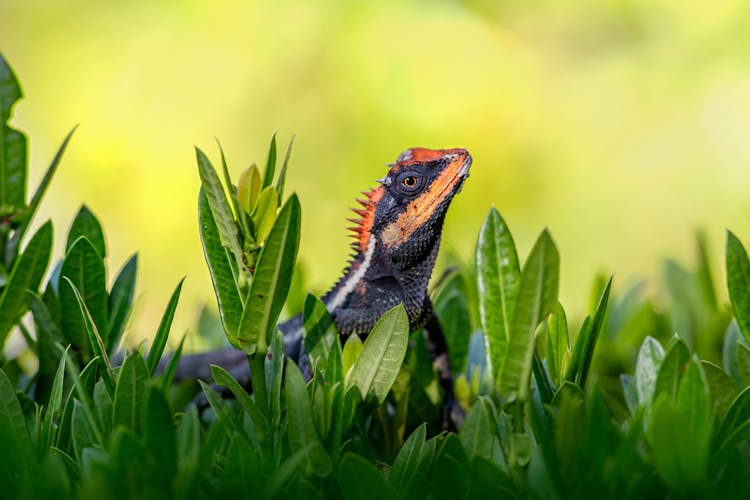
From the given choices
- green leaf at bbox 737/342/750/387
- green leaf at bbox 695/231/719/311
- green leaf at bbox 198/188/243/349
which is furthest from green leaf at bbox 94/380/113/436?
green leaf at bbox 695/231/719/311

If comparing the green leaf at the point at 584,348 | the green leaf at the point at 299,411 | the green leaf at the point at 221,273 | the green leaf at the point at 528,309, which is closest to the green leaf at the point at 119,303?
the green leaf at the point at 221,273

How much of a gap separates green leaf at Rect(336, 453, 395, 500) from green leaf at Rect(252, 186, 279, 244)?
49 cm

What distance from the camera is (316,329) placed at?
5.72 ft

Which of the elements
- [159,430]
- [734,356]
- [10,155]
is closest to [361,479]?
[159,430]

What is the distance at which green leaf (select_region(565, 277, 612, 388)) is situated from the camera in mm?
1516

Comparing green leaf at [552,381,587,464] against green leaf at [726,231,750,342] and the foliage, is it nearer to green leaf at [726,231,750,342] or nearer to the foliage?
the foliage

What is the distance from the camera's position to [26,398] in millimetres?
1853

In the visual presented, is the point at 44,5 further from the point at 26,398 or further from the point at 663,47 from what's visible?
the point at 26,398

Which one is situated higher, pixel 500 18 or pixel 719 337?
pixel 500 18

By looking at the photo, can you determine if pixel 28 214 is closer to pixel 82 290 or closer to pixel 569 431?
pixel 82 290

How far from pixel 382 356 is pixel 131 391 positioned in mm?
453

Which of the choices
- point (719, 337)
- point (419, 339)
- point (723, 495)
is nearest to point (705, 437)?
point (723, 495)

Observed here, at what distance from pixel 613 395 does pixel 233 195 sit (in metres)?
1.38

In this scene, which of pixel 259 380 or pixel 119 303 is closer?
pixel 259 380
